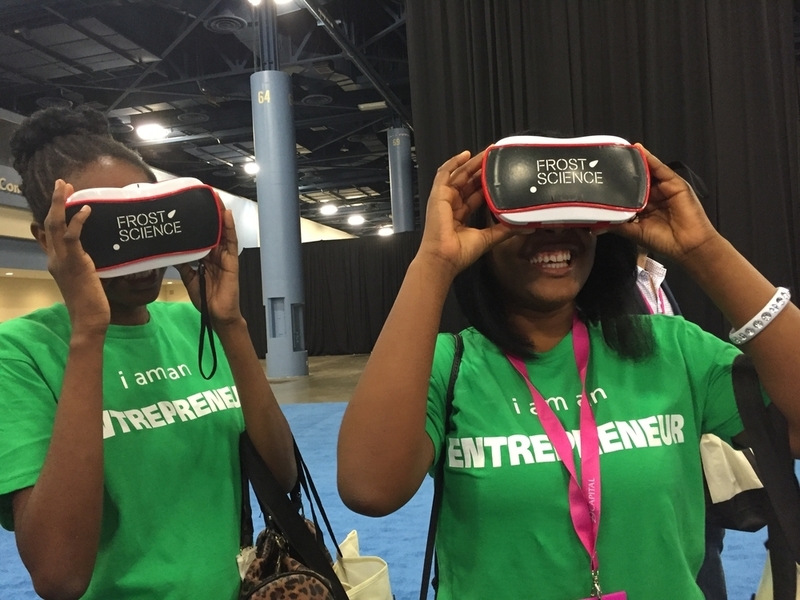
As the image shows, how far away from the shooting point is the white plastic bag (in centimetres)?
94

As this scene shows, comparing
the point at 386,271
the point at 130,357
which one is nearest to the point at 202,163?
the point at 386,271

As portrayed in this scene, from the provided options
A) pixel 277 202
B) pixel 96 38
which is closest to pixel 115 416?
pixel 277 202

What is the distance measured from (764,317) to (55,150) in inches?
35.8

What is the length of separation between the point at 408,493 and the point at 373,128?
9798mm

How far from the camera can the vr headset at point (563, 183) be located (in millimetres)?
619

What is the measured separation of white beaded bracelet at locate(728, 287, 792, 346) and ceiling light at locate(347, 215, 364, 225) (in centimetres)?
1578

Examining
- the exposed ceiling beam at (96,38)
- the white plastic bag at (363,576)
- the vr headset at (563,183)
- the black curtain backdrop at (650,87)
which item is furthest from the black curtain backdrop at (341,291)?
the vr headset at (563,183)

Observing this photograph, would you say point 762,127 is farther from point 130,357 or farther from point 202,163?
point 202,163

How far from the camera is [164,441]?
76 centimetres

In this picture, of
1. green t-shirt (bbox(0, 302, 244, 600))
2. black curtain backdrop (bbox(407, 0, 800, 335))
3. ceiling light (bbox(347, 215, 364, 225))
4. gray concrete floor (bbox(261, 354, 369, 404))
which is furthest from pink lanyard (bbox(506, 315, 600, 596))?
ceiling light (bbox(347, 215, 364, 225))

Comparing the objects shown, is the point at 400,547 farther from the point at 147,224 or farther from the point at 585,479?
the point at 147,224

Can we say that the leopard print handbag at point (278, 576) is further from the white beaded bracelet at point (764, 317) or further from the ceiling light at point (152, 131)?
the ceiling light at point (152, 131)

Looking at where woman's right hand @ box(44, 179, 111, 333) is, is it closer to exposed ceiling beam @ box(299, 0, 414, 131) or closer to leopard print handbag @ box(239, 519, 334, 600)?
leopard print handbag @ box(239, 519, 334, 600)

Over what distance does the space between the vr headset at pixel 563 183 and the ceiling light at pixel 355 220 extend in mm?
15758
